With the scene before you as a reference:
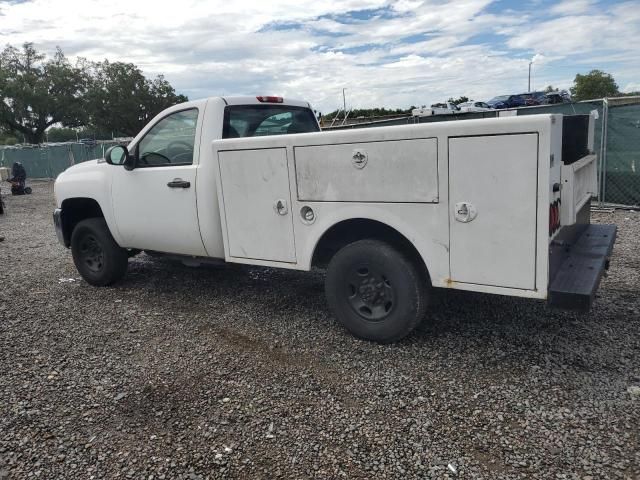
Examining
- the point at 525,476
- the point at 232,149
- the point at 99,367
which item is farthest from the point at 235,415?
the point at 232,149

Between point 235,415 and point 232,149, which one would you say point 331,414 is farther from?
point 232,149

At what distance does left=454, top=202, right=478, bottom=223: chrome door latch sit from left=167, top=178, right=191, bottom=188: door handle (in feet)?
8.54

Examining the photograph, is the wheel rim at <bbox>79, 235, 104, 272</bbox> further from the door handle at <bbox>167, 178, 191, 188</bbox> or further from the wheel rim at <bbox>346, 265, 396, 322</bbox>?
the wheel rim at <bbox>346, 265, 396, 322</bbox>

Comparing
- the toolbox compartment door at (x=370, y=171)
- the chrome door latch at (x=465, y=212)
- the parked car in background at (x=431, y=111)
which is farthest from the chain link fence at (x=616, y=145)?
the chrome door latch at (x=465, y=212)

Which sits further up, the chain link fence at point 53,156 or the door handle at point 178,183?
the door handle at point 178,183

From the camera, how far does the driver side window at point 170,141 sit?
5.02m

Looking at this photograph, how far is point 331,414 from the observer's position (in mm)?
3221

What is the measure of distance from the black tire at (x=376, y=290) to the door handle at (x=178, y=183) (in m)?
1.67

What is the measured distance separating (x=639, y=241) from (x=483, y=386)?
4766mm

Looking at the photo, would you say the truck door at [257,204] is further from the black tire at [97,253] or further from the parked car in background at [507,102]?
the parked car in background at [507,102]

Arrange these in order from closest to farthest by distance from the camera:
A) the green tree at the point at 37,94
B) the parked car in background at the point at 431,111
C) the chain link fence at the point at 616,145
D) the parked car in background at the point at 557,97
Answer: the chain link fence at the point at 616,145 < the parked car in background at the point at 431,111 < the parked car in background at the point at 557,97 < the green tree at the point at 37,94

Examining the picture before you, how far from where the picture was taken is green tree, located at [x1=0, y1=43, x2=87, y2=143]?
5353 centimetres

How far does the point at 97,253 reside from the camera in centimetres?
623

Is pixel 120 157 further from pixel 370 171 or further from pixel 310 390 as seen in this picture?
pixel 310 390
